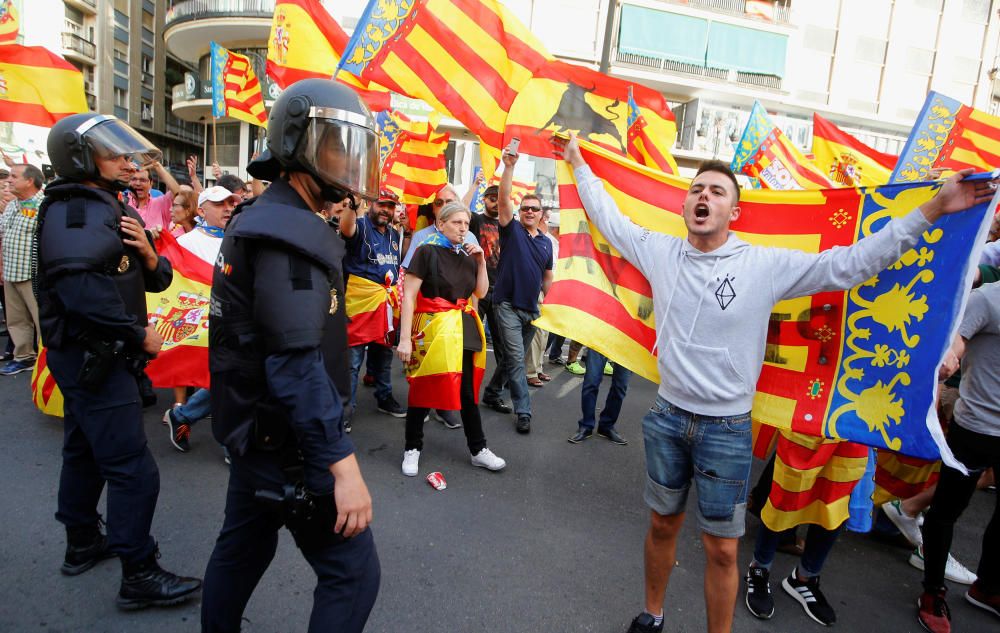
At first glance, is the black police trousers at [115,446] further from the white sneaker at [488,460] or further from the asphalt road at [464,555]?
the white sneaker at [488,460]

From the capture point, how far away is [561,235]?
3211 mm

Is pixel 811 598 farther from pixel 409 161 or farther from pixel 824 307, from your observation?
pixel 409 161

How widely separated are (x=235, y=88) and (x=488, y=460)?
5900 millimetres

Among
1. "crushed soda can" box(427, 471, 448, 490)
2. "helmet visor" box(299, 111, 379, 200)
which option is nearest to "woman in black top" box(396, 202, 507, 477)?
"crushed soda can" box(427, 471, 448, 490)

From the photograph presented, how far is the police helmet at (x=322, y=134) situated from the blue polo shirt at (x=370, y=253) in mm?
3296

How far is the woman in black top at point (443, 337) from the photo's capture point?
4.25m

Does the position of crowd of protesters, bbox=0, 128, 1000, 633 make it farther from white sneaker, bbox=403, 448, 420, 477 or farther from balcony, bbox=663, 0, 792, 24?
balcony, bbox=663, 0, 792, 24

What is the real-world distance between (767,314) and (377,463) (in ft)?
10.2

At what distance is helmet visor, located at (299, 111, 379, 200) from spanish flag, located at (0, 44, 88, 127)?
448 cm

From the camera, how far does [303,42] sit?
4688mm

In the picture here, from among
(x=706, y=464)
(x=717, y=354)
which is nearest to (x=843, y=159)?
(x=717, y=354)

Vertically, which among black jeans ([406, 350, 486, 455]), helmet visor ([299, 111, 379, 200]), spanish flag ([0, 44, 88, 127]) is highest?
spanish flag ([0, 44, 88, 127])

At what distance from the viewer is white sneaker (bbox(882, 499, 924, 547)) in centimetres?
369

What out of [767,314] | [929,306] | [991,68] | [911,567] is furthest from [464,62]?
[991,68]
